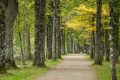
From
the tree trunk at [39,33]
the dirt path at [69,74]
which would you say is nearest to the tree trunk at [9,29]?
the tree trunk at [39,33]

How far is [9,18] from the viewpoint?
55.1 feet

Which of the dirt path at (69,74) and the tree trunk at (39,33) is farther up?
the tree trunk at (39,33)

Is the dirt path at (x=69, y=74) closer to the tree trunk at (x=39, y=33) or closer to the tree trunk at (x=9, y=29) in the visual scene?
the tree trunk at (x=39, y=33)

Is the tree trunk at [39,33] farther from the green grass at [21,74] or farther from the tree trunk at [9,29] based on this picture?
the green grass at [21,74]

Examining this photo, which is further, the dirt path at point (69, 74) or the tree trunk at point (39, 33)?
the tree trunk at point (39, 33)

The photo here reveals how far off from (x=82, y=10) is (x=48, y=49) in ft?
25.1

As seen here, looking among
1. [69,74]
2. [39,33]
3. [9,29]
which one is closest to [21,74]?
[69,74]

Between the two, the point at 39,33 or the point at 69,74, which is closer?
the point at 69,74

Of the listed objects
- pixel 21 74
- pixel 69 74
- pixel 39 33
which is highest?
pixel 39 33

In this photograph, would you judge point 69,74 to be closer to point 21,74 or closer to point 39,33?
point 21,74

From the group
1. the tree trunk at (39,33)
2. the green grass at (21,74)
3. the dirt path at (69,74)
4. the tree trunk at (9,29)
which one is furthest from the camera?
the tree trunk at (39,33)

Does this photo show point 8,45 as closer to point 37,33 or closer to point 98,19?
point 37,33

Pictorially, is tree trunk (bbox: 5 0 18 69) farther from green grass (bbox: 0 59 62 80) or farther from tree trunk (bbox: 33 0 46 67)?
tree trunk (bbox: 33 0 46 67)

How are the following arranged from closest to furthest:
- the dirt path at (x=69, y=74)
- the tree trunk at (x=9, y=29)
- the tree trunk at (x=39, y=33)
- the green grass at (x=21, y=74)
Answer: the green grass at (x=21, y=74)
the dirt path at (x=69, y=74)
the tree trunk at (x=9, y=29)
the tree trunk at (x=39, y=33)
